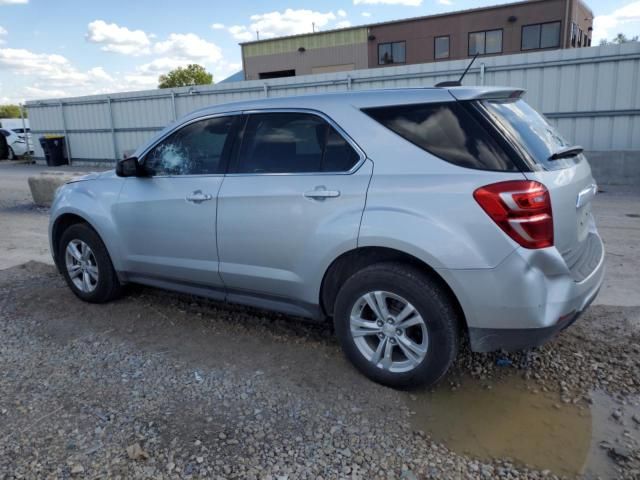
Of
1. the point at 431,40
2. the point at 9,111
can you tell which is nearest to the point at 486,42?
the point at 431,40

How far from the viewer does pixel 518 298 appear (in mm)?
2836

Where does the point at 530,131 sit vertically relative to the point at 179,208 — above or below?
above

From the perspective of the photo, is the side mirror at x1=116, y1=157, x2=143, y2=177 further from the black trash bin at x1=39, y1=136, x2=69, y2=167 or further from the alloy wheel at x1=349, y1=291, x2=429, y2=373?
the black trash bin at x1=39, y1=136, x2=69, y2=167

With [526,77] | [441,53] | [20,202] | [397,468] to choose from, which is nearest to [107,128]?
[20,202]

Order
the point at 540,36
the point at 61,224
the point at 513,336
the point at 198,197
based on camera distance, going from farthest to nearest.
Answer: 1. the point at 540,36
2. the point at 61,224
3. the point at 198,197
4. the point at 513,336

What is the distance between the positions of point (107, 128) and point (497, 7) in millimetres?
23142

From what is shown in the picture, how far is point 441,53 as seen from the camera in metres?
33.1

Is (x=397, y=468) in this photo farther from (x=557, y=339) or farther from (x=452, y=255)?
(x=557, y=339)

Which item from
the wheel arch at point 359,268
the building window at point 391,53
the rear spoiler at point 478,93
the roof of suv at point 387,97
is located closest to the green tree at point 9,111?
the building window at point 391,53

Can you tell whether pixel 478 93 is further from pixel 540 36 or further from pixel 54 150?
pixel 540 36

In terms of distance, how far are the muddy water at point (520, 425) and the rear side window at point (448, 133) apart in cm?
140

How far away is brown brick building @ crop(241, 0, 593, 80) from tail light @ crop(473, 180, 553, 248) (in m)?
30.4

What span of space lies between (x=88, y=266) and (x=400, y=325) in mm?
3063

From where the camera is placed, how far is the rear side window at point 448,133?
292 centimetres
